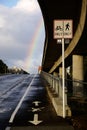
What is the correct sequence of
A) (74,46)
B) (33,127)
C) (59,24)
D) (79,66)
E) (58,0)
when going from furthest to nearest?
(79,66)
(74,46)
(58,0)
(59,24)
(33,127)

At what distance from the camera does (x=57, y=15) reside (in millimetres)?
31297

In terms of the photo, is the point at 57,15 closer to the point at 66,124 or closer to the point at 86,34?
the point at 86,34

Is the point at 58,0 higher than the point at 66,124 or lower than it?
higher

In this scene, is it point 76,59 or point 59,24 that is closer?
point 59,24

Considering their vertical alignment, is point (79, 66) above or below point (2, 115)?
above

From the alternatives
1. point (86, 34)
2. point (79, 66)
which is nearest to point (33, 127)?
point (86, 34)

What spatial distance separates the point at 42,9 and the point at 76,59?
17844 mm

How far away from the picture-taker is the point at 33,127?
493 inches

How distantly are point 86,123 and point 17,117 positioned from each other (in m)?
3.91

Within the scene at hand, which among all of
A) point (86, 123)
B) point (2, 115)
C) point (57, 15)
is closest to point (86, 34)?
point (57, 15)

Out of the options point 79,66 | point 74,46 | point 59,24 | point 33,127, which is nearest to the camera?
point 33,127

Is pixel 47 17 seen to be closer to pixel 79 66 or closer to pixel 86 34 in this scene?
pixel 86 34

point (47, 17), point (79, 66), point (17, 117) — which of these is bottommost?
point (17, 117)

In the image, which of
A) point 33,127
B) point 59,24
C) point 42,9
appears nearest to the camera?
point 33,127
